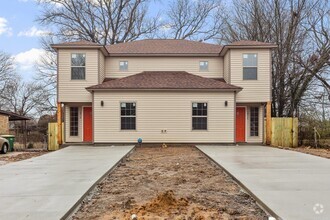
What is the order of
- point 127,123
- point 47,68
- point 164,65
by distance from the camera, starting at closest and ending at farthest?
point 127,123, point 164,65, point 47,68

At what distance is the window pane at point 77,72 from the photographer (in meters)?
18.5

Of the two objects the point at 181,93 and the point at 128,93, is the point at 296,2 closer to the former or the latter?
the point at 181,93

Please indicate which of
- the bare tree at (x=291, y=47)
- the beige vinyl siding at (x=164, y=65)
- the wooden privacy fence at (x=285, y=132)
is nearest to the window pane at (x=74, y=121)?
the beige vinyl siding at (x=164, y=65)

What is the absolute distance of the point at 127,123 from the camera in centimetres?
1800

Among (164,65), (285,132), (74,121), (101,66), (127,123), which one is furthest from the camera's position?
(164,65)

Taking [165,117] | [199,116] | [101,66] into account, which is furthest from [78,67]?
[199,116]

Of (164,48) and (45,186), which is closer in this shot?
(45,186)

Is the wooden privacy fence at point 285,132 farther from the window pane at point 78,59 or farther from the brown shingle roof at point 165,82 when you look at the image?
the window pane at point 78,59

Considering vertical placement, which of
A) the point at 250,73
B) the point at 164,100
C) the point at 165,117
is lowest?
the point at 165,117

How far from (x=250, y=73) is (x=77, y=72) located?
9491 mm

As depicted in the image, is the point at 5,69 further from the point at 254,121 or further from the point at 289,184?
the point at 289,184

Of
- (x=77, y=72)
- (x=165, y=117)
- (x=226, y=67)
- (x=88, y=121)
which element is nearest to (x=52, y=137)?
(x=88, y=121)

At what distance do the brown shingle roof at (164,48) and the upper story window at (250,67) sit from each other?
229 cm

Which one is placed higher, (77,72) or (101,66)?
(101,66)
